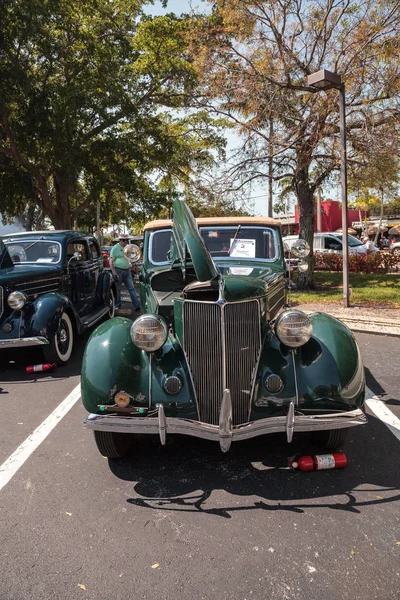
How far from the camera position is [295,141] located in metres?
10.7

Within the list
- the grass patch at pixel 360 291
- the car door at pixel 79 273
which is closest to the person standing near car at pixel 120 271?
the car door at pixel 79 273

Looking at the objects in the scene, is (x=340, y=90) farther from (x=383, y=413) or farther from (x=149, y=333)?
(x=149, y=333)

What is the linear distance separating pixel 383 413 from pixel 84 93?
12.9 metres

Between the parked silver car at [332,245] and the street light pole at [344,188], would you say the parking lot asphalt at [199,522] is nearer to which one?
the street light pole at [344,188]

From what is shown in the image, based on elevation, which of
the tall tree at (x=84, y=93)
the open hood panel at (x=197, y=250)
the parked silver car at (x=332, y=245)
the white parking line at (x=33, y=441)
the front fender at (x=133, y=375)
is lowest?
the white parking line at (x=33, y=441)

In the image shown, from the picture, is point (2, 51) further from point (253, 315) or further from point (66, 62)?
point (253, 315)

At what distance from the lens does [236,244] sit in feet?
17.0

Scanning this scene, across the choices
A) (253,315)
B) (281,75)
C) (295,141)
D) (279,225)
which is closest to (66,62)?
(281,75)

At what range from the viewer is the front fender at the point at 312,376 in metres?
3.14

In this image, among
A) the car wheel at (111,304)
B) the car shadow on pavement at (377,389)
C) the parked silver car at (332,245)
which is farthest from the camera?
the parked silver car at (332,245)

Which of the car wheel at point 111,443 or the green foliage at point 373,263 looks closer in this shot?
the car wheel at point 111,443

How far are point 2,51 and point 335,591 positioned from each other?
609 inches

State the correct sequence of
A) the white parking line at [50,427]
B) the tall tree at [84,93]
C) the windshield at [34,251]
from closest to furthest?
the white parking line at [50,427]
the windshield at [34,251]
the tall tree at [84,93]

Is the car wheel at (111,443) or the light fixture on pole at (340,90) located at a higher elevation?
the light fixture on pole at (340,90)
